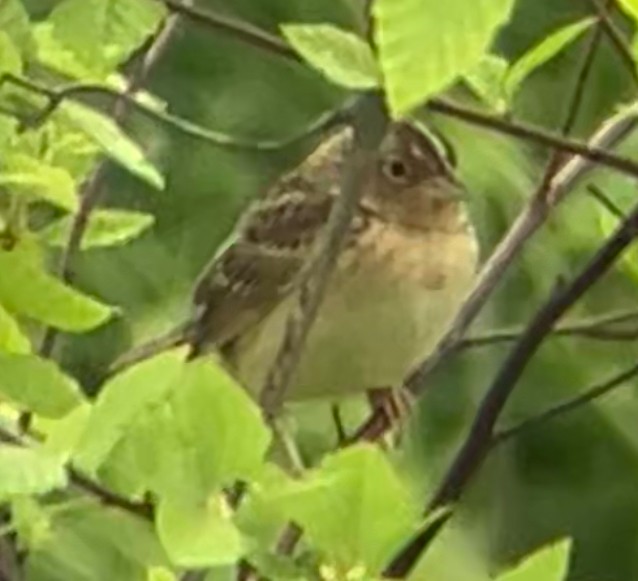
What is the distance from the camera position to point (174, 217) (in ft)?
8.64

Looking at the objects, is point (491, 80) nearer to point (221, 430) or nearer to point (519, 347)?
point (519, 347)

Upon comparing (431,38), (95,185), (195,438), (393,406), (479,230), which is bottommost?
(479,230)

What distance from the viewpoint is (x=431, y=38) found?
27.4 inches

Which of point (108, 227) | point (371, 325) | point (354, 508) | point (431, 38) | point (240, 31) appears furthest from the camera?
point (371, 325)

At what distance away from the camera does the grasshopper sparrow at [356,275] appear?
1.87 m

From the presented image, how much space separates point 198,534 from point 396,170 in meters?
1.22

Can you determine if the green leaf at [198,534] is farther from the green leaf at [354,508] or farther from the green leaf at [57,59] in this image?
the green leaf at [57,59]

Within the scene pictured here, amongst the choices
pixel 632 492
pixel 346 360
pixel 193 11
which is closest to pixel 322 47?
pixel 193 11

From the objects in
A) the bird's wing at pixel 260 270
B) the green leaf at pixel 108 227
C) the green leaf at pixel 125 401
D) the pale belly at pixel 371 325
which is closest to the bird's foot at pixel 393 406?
the pale belly at pixel 371 325

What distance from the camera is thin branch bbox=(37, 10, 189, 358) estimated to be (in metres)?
1.18

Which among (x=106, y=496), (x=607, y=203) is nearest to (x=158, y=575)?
(x=106, y=496)

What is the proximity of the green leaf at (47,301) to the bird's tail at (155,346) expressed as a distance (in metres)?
0.48

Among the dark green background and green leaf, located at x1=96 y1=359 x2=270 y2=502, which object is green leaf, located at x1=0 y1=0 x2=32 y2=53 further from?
the dark green background

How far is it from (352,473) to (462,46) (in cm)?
17
